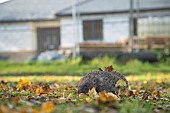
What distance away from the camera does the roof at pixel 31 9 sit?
34.9 meters

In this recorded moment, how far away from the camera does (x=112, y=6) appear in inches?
1257

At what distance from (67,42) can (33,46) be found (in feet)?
10.7

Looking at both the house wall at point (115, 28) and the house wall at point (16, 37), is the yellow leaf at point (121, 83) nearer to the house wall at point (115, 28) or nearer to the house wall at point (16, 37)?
the house wall at point (115, 28)

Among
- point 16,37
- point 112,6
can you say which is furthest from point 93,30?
point 16,37

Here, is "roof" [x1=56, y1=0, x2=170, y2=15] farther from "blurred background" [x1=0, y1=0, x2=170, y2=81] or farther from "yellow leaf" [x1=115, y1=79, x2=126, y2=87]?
"yellow leaf" [x1=115, y1=79, x2=126, y2=87]

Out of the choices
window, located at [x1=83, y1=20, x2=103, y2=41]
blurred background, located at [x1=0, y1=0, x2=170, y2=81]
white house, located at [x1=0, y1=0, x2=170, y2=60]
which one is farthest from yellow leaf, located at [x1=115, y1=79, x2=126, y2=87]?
window, located at [x1=83, y1=20, x2=103, y2=41]

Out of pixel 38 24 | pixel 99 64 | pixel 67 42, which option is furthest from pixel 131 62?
pixel 38 24

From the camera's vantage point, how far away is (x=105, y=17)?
31719mm

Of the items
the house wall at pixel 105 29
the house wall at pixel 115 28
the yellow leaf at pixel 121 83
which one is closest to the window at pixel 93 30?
the house wall at pixel 105 29

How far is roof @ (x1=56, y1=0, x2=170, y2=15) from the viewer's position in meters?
30.4

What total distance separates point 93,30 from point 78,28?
125 cm

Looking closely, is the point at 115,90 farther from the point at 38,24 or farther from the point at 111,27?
the point at 38,24

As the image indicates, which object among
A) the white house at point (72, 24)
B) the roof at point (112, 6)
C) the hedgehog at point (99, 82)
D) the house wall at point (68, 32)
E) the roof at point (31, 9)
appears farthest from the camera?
the roof at point (31, 9)

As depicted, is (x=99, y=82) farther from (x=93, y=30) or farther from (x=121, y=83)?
(x=93, y=30)
